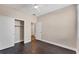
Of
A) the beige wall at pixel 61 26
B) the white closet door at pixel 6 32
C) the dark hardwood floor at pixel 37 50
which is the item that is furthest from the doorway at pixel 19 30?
the beige wall at pixel 61 26

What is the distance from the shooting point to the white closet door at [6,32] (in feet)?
9.39

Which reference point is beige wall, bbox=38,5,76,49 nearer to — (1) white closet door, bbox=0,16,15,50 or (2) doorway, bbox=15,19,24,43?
(1) white closet door, bbox=0,16,15,50

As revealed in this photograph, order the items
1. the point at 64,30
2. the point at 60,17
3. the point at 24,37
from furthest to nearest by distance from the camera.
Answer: the point at 24,37
the point at 60,17
the point at 64,30

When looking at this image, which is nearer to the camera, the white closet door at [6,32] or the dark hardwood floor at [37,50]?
the dark hardwood floor at [37,50]

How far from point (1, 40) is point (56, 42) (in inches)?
77.1

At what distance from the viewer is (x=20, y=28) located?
4.68m

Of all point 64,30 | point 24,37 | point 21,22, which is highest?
point 21,22

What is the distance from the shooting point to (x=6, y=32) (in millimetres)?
3068

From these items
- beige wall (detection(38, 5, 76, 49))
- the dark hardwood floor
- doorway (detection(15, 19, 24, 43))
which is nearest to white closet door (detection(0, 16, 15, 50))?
the dark hardwood floor

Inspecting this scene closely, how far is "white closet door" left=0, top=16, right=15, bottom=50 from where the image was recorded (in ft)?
9.39

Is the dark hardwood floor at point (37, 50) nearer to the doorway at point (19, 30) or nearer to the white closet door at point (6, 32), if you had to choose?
the white closet door at point (6, 32)

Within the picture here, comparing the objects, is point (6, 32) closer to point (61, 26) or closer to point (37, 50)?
point (37, 50)
